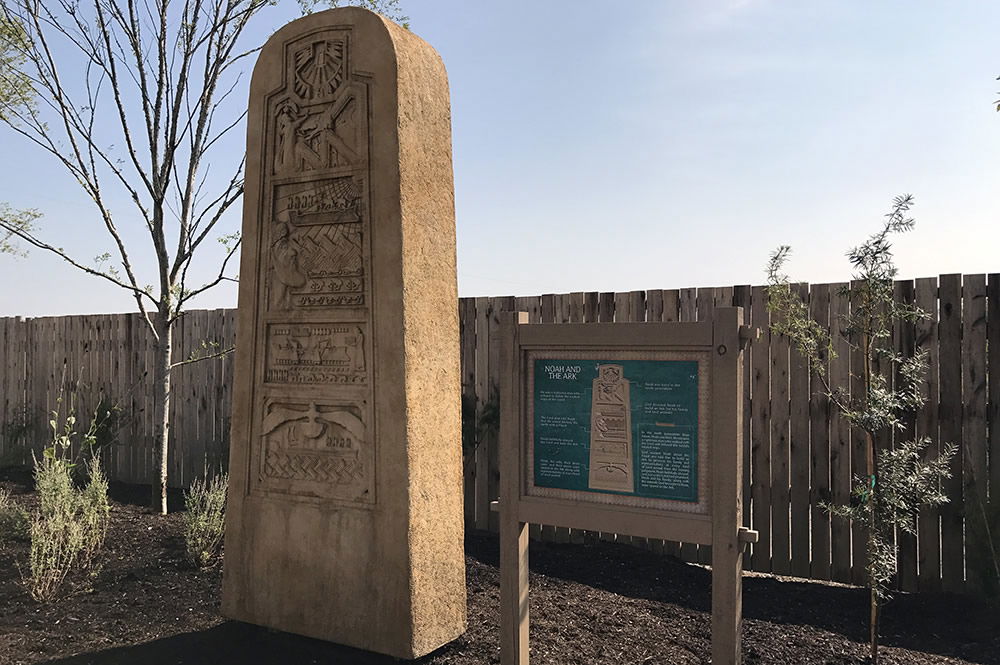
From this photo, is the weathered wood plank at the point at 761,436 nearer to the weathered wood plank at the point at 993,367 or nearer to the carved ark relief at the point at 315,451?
the weathered wood plank at the point at 993,367

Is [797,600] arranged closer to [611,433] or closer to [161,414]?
[611,433]

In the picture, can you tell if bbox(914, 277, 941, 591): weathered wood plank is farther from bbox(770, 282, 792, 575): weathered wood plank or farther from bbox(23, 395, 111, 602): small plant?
bbox(23, 395, 111, 602): small plant

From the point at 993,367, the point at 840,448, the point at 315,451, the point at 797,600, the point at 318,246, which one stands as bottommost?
the point at 797,600

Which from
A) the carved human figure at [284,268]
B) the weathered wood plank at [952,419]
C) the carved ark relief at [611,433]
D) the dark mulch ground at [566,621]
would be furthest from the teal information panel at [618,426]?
the weathered wood plank at [952,419]

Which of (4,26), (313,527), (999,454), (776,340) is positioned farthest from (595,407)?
(4,26)

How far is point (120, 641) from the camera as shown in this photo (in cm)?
502

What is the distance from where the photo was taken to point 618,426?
3959 millimetres

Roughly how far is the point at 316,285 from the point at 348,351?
0.48m

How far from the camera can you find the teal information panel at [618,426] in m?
3.83

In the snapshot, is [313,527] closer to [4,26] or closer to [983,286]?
[983,286]

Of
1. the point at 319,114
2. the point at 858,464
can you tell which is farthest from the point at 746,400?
the point at 319,114

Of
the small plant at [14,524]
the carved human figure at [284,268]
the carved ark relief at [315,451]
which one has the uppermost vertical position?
the carved human figure at [284,268]

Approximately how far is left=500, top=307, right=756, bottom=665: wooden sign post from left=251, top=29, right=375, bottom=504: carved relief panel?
3.09ft

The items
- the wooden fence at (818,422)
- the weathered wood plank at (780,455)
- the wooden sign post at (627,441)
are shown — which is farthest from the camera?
the weathered wood plank at (780,455)
